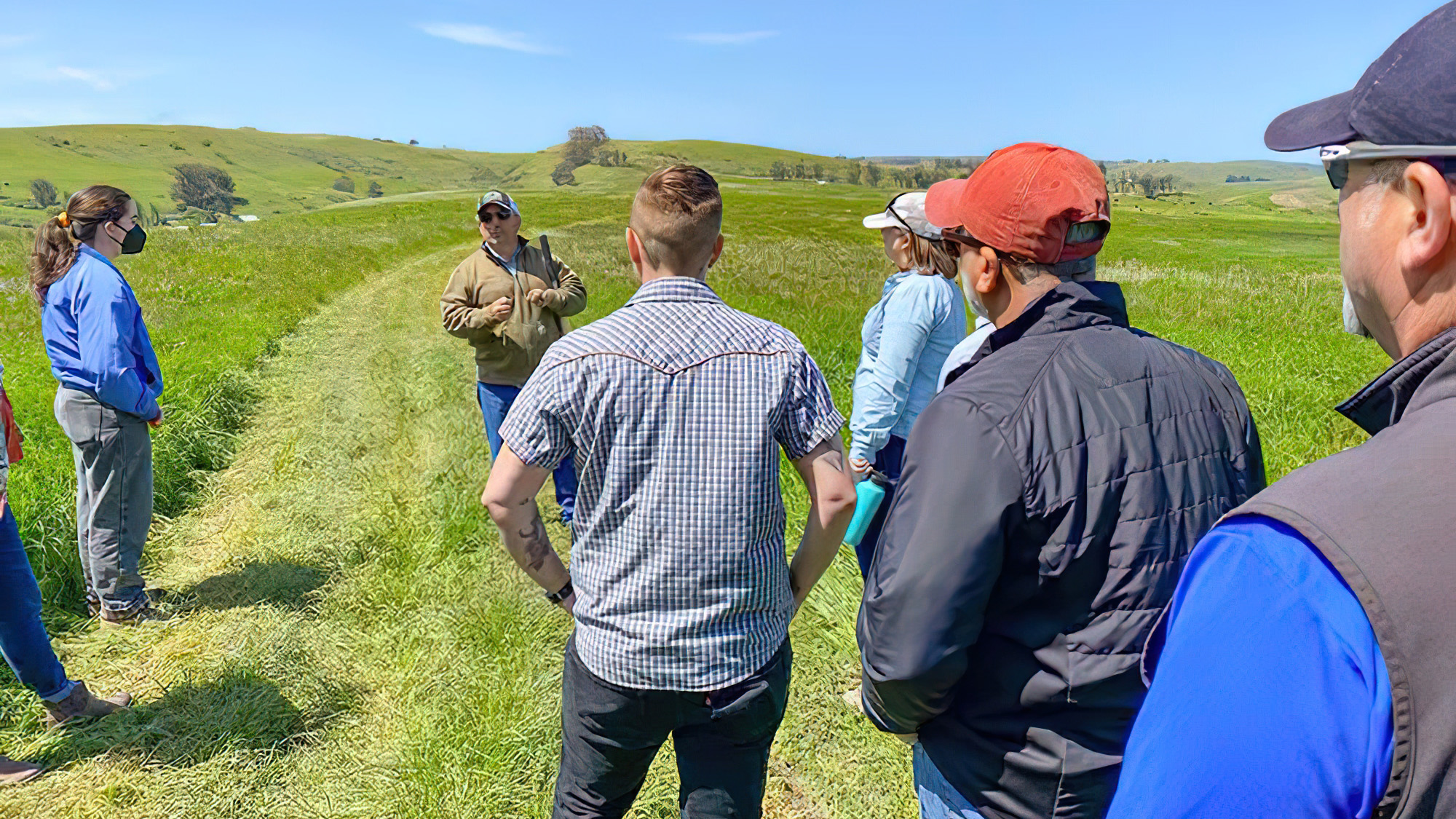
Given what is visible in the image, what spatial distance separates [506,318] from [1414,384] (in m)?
4.68

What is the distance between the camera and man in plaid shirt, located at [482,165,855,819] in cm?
201

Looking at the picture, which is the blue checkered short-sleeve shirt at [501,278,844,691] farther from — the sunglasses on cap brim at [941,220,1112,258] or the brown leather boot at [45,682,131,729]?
the brown leather boot at [45,682,131,729]

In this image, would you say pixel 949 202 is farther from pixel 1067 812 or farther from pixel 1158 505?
pixel 1067 812

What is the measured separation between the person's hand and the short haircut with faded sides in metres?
2.98

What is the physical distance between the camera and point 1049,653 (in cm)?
154

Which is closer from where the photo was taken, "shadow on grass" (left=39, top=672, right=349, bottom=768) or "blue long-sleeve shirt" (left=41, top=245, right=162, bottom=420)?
"shadow on grass" (left=39, top=672, right=349, bottom=768)

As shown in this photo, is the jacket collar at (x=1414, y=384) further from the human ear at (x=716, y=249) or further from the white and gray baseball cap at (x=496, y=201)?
the white and gray baseball cap at (x=496, y=201)

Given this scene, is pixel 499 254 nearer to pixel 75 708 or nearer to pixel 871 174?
pixel 75 708

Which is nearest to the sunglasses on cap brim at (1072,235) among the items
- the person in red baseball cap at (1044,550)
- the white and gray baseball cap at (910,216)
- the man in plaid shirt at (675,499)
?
the person in red baseball cap at (1044,550)

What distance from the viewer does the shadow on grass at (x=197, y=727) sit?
351 cm

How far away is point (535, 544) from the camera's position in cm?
233

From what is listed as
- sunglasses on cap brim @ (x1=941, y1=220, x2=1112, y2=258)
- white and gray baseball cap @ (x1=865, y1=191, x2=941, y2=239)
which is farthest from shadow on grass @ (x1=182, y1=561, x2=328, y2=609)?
sunglasses on cap brim @ (x1=941, y1=220, x2=1112, y2=258)

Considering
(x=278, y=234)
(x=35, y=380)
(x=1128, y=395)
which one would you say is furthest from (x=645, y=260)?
(x=278, y=234)

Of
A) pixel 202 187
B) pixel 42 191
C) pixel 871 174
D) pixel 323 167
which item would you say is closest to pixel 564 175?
pixel 871 174
